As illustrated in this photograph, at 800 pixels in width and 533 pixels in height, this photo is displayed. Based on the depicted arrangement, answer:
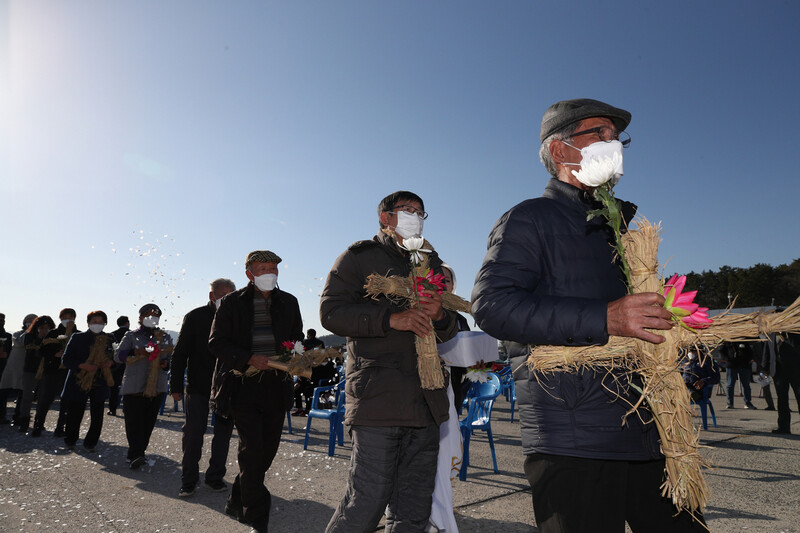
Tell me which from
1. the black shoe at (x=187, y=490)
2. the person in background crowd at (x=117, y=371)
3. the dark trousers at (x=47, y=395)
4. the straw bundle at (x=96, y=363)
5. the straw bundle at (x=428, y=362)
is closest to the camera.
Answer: the straw bundle at (x=428, y=362)

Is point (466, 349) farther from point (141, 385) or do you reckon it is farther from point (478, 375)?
point (141, 385)

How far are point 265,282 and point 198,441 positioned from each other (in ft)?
6.98

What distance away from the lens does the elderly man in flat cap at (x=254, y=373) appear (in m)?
4.17

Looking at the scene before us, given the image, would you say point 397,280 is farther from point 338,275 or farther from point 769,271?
point 769,271

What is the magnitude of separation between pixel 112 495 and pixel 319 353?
281 cm

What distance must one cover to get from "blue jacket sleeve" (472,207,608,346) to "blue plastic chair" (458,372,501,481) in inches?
175

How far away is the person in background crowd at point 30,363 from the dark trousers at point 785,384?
13.2 metres

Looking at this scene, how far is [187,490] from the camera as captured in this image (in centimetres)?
545

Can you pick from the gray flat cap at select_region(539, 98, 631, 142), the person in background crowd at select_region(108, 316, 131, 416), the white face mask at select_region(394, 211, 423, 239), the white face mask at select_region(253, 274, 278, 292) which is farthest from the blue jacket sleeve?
the person in background crowd at select_region(108, 316, 131, 416)

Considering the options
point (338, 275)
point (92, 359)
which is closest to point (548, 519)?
point (338, 275)

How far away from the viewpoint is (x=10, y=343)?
1198 centimetres

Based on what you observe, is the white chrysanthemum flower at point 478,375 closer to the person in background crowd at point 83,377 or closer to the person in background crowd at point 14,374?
the person in background crowd at point 83,377

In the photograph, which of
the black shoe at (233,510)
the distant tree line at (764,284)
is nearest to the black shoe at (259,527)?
the black shoe at (233,510)

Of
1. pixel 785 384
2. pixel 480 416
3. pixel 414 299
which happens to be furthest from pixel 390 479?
pixel 785 384
